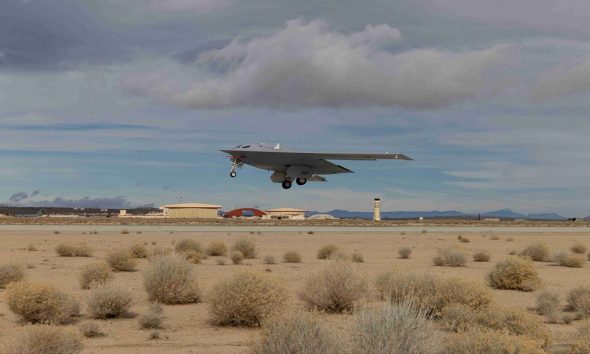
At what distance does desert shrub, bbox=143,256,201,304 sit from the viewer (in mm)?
19516

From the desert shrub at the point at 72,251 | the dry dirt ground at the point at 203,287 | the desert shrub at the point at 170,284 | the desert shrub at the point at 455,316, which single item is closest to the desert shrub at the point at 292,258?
the dry dirt ground at the point at 203,287

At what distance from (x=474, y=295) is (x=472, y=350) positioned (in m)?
8.20

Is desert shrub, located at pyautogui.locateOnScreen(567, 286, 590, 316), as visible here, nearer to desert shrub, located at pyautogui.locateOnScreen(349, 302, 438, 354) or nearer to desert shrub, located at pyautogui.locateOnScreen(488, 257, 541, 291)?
desert shrub, located at pyautogui.locateOnScreen(488, 257, 541, 291)

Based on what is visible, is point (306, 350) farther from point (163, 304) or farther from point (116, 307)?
point (163, 304)

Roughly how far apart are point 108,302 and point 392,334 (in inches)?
400

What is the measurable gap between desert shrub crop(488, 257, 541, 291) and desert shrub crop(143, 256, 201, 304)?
11.3 meters

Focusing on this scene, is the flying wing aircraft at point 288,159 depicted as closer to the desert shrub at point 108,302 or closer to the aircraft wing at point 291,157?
the aircraft wing at point 291,157

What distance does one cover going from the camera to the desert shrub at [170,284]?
1952 centimetres

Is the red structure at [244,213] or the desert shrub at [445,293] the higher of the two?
the red structure at [244,213]

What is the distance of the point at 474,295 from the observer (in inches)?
627

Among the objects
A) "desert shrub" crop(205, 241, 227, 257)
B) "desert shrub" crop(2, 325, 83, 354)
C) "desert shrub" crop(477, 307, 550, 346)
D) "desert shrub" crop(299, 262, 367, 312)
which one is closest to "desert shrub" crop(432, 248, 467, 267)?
"desert shrub" crop(205, 241, 227, 257)

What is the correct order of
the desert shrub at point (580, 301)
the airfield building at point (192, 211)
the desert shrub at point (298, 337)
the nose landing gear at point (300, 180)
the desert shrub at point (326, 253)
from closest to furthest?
the desert shrub at point (298, 337) < the desert shrub at point (580, 301) < the nose landing gear at point (300, 180) < the desert shrub at point (326, 253) < the airfield building at point (192, 211)

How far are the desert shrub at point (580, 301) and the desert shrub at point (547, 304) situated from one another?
0.51m

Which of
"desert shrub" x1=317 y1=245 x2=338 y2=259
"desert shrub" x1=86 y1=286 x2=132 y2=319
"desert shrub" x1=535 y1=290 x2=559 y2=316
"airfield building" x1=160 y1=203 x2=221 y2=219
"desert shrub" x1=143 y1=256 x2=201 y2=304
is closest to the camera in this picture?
"desert shrub" x1=86 y1=286 x2=132 y2=319
